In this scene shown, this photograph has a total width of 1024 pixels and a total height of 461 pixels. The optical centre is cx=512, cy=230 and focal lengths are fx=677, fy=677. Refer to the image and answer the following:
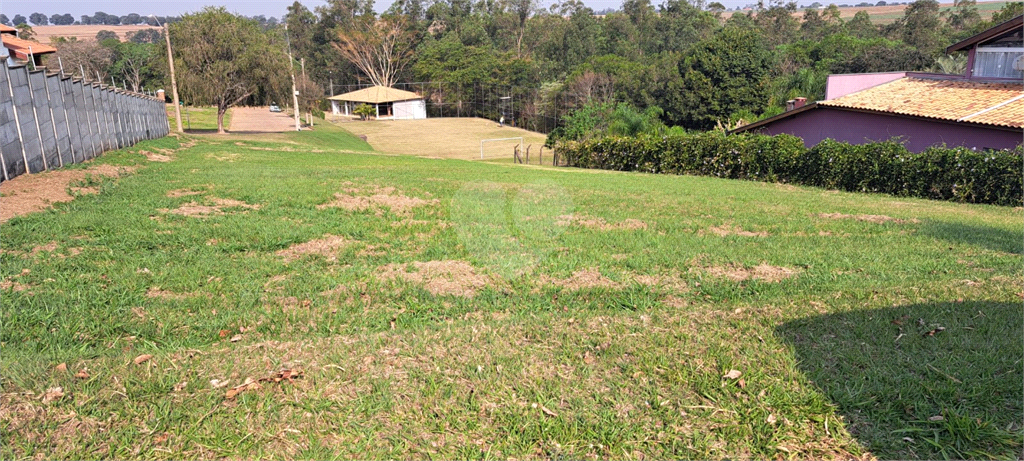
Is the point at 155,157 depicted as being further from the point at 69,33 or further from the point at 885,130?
the point at 69,33

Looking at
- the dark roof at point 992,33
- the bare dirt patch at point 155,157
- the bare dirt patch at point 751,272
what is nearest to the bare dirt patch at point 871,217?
the bare dirt patch at point 751,272

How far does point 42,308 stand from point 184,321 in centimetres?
107

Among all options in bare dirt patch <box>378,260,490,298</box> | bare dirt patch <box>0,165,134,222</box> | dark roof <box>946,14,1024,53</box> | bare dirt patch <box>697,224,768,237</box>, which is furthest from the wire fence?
bare dirt patch <box>378,260,490,298</box>

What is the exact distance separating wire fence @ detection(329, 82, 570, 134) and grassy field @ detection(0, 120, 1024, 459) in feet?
155

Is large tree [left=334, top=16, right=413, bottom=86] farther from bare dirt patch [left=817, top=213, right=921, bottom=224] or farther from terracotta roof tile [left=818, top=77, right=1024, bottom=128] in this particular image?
bare dirt patch [left=817, top=213, right=921, bottom=224]

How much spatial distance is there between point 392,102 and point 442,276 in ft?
220

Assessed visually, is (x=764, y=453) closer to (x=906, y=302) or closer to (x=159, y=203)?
(x=906, y=302)

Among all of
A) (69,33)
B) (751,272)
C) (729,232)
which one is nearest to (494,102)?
(729,232)

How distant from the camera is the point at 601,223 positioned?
358 inches

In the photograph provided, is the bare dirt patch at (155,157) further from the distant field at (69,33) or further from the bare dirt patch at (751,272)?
the distant field at (69,33)

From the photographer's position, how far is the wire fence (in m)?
56.4

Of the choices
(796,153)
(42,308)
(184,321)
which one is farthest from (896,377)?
(796,153)

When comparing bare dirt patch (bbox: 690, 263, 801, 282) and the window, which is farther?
the window

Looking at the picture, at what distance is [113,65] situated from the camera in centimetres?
6375
